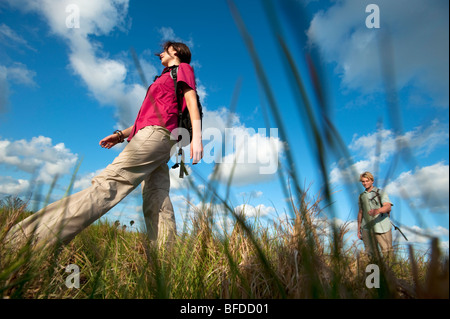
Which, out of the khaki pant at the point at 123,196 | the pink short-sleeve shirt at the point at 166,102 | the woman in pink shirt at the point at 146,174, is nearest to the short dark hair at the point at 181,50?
the woman in pink shirt at the point at 146,174

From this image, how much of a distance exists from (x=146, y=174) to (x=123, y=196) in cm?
29

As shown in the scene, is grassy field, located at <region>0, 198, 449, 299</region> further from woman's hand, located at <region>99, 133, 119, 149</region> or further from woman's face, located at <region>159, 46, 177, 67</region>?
woman's face, located at <region>159, 46, 177, 67</region>

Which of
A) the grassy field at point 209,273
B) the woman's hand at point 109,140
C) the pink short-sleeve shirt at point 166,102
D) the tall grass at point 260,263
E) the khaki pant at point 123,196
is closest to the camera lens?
the tall grass at point 260,263

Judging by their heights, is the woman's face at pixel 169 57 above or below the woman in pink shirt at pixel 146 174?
above

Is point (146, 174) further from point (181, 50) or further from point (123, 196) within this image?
point (181, 50)

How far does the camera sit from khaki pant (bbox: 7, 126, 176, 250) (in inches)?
79.7

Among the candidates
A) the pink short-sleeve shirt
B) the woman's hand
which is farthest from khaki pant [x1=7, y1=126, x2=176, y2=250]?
the woman's hand

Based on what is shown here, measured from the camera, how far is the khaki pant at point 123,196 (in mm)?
2023

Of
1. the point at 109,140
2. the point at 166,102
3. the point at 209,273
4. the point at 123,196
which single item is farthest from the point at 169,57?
the point at 209,273

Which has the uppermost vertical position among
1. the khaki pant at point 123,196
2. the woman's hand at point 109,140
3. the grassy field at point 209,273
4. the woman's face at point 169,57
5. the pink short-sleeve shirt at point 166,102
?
the woman's face at point 169,57

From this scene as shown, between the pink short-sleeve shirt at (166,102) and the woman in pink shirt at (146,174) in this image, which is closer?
the woman in pink shirt at (146,174)

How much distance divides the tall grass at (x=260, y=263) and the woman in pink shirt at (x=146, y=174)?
238mm

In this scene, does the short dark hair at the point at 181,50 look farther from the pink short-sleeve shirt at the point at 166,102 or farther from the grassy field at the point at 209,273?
the grassy field at the point at 209,273
